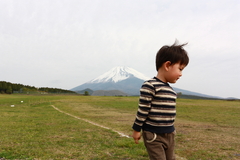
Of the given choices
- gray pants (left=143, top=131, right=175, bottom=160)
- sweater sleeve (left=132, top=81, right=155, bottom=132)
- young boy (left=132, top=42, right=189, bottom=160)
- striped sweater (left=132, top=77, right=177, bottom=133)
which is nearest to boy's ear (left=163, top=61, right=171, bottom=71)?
young boy (left=132, top=42, right=189, bottom=160)

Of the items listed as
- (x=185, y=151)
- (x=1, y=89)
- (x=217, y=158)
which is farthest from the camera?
(x=1, y=89)

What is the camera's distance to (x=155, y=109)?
106 inches

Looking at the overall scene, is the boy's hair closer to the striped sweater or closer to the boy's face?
the boy's face

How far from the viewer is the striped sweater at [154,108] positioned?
265 centimetres

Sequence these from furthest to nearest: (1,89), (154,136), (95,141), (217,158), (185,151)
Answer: (1,89) → (95,141) → (185,151) → (217,158) → (154,136)

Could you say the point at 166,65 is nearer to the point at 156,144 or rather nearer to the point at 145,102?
the point at 145,102

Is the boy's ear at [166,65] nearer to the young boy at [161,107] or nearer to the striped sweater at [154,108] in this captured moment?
the young boy at [161,107]

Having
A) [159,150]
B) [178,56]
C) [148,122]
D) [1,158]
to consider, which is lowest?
[1,158]

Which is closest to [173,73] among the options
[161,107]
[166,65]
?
[166,65]

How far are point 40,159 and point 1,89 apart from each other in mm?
82282

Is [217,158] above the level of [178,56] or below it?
below

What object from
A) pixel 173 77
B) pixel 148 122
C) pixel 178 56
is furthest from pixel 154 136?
pixel 178 56

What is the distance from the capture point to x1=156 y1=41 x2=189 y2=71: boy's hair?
2746 millimetres

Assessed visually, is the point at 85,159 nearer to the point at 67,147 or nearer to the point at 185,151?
the point at 67,147
